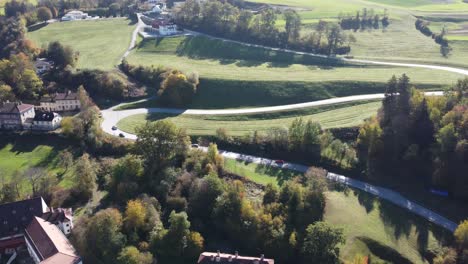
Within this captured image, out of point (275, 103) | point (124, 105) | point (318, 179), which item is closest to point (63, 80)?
point (124, 105)

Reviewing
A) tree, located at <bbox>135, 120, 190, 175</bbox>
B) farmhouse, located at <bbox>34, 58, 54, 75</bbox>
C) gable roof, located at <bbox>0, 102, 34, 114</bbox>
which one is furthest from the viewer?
farmhouse, located at <bbox>34, 58, 54, 75</bbox>

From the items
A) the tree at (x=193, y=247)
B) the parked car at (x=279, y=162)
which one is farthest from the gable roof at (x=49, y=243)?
the parked car at (x=279, y=162)

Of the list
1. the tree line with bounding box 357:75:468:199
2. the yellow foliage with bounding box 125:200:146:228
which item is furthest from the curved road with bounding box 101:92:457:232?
the yellow foliage with bounding box 125:200:146:228

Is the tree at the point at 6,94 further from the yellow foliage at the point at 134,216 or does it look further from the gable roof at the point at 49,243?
the yellow foliage at the point at 134,216

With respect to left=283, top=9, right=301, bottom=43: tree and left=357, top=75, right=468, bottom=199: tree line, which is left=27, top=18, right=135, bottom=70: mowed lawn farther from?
left=357, top=75, right=468, bottom=199: tree line

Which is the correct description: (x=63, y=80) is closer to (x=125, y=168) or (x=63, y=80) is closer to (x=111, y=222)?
(x=125, y=168)
